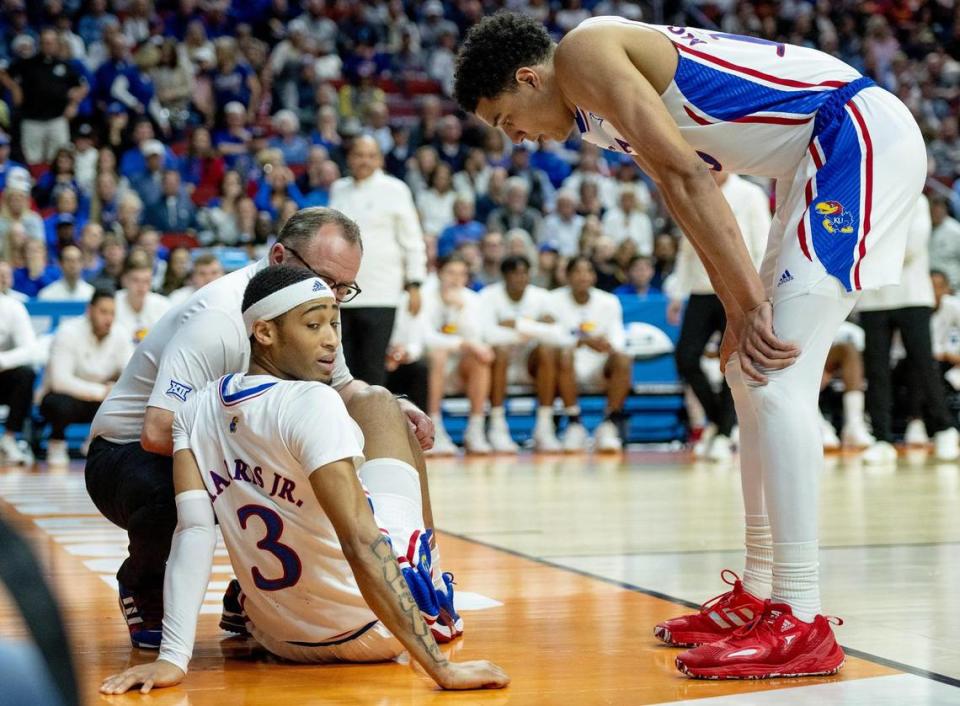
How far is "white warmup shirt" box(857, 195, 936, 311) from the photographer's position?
940 cm

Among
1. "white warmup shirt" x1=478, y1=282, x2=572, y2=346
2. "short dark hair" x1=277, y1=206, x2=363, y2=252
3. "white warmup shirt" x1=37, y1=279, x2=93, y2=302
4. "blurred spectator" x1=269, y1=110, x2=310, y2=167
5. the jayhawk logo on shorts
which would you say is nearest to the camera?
the jayhawk logo on shorts

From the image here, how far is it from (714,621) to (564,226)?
11.6 m

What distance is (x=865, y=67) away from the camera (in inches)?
803

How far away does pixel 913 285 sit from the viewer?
30.9ft

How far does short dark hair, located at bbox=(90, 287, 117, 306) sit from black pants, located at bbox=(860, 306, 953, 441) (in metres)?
5.51

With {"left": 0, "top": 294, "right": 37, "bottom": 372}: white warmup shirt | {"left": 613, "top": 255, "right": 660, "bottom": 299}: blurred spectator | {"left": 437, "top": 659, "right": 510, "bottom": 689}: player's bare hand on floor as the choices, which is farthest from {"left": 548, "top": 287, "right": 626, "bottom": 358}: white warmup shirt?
{"left": 437, "top": 659, "right": 510, "bottom": 689}: player's bare hand on floor

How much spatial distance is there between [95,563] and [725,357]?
107 inches

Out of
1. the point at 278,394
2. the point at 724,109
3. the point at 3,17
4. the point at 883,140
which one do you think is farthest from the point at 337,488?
the point at 3,17

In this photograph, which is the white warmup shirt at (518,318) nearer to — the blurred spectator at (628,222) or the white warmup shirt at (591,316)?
the white warmup shirt at (591,316)

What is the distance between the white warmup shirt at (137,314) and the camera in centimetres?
1046

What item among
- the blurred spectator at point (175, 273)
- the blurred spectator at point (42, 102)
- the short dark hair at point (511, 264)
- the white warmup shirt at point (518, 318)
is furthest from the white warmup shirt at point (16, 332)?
the blurred spectator at point (42, 102)

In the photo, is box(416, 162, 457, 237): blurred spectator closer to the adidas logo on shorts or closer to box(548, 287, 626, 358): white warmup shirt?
box(548, 287, 626, 358): white warmup shirt

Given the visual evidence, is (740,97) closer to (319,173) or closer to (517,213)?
(319,173)

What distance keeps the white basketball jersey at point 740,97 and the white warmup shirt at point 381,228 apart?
5.91m
